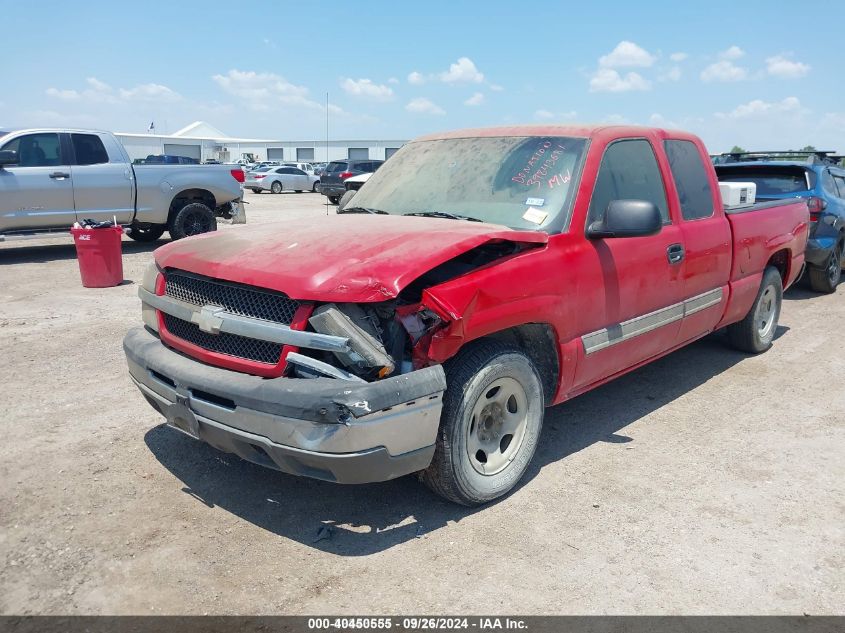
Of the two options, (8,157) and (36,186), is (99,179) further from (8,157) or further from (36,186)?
(8,157)

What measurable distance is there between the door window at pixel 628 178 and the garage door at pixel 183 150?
56.9m

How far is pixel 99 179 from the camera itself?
1116 centimetres

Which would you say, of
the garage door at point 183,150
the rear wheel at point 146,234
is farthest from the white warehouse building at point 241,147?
the rear wheel at point 146,234

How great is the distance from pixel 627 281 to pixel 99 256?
7.05 m

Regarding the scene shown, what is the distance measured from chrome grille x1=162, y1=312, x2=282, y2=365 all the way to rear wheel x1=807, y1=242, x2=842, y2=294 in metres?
8.84

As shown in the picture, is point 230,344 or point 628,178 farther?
point 628,178

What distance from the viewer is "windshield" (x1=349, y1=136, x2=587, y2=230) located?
3979mm

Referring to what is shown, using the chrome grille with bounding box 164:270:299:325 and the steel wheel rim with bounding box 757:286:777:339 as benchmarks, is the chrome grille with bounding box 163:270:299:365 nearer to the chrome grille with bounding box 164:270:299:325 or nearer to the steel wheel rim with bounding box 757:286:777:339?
the chrome grille with bounding box 164:270:299:325

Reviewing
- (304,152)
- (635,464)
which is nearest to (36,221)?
(635,464)

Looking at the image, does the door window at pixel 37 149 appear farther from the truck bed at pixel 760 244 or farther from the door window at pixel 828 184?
the door window at pixel 828 184

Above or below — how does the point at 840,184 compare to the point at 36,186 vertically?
above

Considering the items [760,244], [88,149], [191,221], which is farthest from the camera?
[191,221]

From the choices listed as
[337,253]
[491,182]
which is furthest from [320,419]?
[491,182]

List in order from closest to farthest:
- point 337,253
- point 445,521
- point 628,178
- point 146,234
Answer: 1. point 337,253
2. point 445,521
3. point 628,178
4. point 146,234
